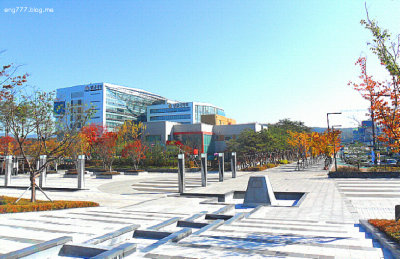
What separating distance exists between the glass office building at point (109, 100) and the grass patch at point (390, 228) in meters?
78.5

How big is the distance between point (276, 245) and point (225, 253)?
1.11 metres

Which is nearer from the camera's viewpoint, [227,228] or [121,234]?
[121,234]

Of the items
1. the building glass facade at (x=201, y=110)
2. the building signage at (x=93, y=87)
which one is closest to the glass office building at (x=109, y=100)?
the building signage at (x=93, y=87)

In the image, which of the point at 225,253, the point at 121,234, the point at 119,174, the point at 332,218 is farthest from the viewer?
the point at 119,174

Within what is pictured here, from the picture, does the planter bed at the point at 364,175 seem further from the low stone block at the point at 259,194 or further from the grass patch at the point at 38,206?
the grass patch at the point at 38,206

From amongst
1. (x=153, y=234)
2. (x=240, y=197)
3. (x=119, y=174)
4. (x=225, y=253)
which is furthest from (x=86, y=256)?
(x=119, y=174)

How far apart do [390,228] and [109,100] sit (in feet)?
286

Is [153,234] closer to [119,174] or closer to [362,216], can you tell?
[362,216]

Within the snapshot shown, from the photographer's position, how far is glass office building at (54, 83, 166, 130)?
8481cm

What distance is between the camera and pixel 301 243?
5570 mm

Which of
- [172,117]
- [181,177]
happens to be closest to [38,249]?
[181,177]

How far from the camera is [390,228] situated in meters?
6.29

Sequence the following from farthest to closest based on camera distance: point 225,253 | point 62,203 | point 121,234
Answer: point 62,203
point 121,234
point 225,253

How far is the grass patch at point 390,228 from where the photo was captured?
18.9ft
